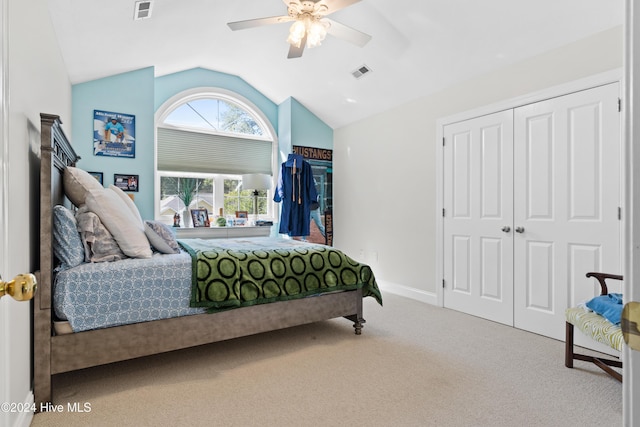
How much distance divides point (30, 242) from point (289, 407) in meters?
1.57

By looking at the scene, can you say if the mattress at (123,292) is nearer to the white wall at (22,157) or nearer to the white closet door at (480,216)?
the white wall at (22,157)

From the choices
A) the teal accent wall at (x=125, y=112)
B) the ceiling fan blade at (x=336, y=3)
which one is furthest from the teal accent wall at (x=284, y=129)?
the ceiling fan blade at (x=336, y=3)

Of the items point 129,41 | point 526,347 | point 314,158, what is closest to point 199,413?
point 526,347

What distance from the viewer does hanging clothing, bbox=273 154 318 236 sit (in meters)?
4.84

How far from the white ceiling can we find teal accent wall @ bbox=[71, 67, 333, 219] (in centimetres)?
15

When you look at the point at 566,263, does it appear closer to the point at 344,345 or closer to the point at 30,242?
the point at 344,345

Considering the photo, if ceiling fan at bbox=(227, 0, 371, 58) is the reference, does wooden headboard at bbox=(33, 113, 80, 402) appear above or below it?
below

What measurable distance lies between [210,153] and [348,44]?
2364 mm

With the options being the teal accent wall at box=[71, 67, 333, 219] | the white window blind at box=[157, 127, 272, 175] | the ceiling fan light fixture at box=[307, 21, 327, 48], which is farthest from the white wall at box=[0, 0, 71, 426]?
the white window blind at box=[157, 127, 272, 175]

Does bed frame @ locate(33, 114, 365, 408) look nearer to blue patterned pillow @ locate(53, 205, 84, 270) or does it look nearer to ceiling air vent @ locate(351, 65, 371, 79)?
blue patterned pillow @ locate(53, 205, 84, 270)

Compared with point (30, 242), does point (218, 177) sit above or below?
above

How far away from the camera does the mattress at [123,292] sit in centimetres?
186

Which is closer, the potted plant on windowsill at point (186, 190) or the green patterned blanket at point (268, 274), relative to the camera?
the green patterned blanket at point (268, 274)

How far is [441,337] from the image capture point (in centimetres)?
285
